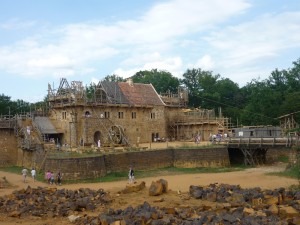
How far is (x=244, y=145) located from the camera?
4275 centimetres

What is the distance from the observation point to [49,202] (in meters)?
25.6

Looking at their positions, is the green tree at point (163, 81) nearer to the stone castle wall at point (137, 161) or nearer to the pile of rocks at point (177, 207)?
the stone castle wall at point (137, 161)

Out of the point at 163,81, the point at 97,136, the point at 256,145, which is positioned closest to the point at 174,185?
the point at 256,145

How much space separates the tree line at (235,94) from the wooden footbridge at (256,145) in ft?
38.1

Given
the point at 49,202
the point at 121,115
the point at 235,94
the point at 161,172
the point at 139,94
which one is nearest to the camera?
the point at 49,202

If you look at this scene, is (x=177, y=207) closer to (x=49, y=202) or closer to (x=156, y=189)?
(x=156, y=189)

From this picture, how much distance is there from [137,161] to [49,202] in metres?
15.4

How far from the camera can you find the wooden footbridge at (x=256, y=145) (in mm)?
39094

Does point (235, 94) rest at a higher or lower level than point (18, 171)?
higher

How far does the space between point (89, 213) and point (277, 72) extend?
2443 inches

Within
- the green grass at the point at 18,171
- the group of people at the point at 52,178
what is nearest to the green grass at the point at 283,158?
the group of people at the point at 52,178

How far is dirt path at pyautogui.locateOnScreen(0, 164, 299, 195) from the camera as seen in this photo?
31250mm

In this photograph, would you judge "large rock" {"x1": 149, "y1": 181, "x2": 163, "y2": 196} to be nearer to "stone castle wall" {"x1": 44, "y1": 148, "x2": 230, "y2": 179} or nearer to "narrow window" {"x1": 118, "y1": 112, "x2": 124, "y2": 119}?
"stone castle wall" {"x1": 44, "y1": 148, "x2": 230, "y2": 179}

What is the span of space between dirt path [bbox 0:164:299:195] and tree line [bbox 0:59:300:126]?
1976 centimetres
